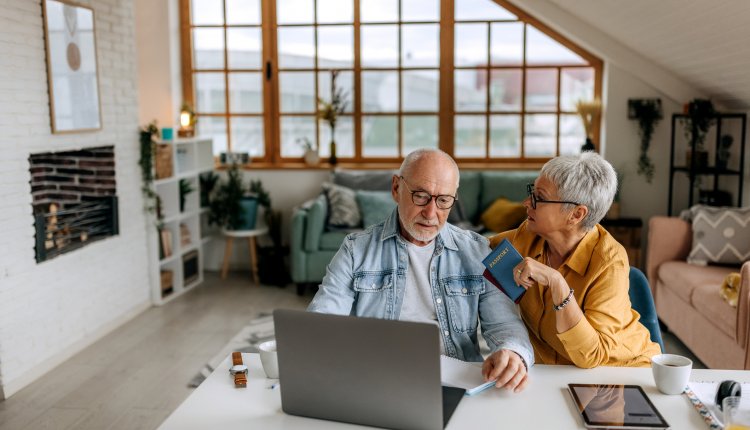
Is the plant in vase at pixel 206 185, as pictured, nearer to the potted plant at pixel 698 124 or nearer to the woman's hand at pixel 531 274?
the potted plant at pixel 698 124

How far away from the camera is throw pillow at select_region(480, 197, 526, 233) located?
18.6ft

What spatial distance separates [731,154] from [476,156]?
2.01 meters

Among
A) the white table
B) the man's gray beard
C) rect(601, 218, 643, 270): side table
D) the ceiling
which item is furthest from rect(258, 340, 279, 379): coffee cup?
rect(601, 218, 643, 270): side table

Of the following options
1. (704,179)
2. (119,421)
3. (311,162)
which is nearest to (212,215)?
(311,162)

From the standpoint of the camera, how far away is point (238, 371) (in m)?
1.93

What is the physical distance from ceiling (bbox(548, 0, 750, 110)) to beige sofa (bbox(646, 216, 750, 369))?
1.05 m

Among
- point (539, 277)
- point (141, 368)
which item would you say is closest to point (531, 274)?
point (539, 277)

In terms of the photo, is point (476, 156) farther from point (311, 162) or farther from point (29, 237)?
point (29, 237)

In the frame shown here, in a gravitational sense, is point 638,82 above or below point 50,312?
above

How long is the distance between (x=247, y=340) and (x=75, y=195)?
1423mm

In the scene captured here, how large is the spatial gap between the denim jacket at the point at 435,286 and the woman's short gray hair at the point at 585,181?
29 cm

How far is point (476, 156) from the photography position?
6.57 m

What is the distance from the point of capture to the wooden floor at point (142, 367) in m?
3.53

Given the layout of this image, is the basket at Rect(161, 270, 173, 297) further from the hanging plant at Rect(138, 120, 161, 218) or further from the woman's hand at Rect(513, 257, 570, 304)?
the woman's hand at Rect(513, 257, 570, 304)
